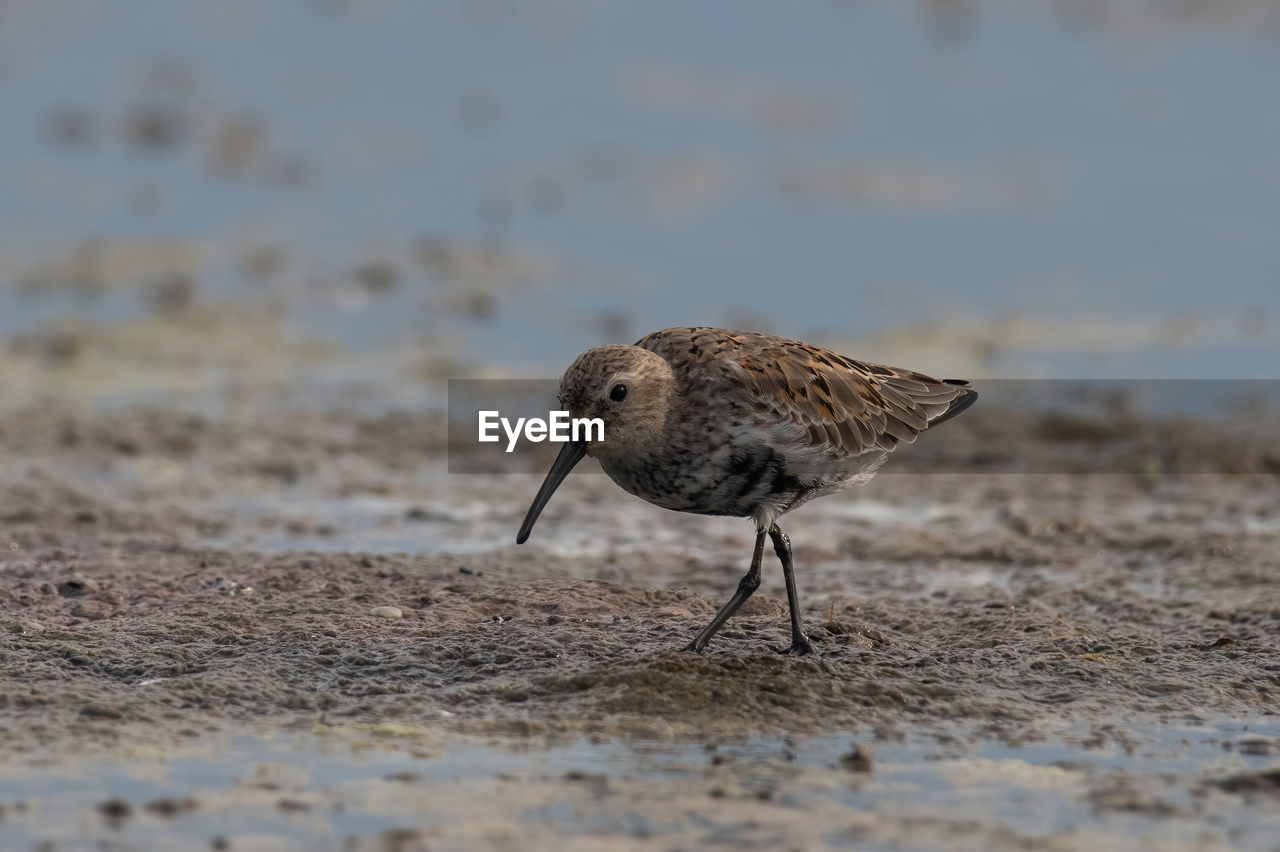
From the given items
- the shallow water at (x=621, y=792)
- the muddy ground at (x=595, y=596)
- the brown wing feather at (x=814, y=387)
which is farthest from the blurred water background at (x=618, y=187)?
the shallow water at (x=621, y=792)

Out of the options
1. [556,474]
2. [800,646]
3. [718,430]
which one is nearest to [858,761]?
[800,646]

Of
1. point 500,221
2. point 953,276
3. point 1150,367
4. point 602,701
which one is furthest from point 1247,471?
point 500,221

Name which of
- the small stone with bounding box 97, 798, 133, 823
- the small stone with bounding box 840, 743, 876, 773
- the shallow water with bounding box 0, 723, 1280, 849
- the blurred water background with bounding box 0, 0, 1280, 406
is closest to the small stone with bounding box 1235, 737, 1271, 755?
the shallow water with bounding box 0, 723, 1280, 849

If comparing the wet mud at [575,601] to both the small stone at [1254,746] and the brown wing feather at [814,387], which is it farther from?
the brown wing feather at [814,387]

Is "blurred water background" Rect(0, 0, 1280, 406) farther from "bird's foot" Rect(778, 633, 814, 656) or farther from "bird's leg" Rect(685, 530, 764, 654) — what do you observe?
"bird's foot" Rect(778, 633, 814, 656)

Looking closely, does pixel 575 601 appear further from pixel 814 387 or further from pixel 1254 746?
pixel 1254 746

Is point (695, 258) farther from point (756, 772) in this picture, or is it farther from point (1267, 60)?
point (756, 772)
